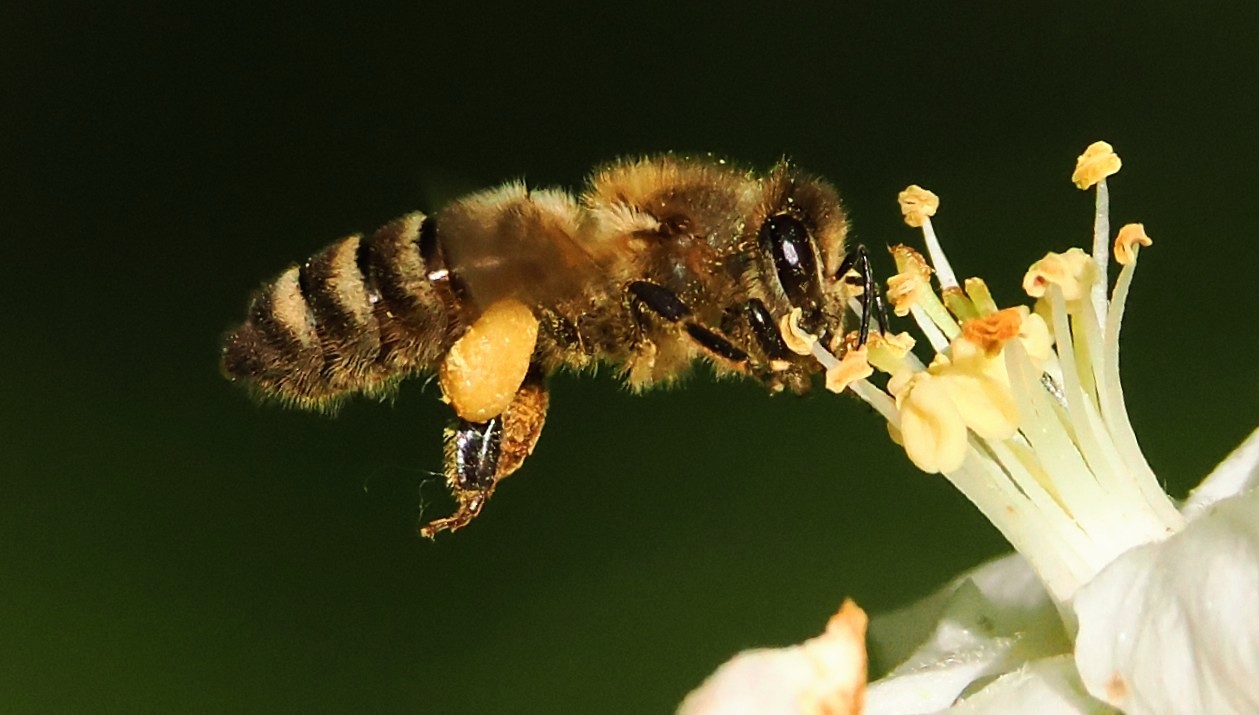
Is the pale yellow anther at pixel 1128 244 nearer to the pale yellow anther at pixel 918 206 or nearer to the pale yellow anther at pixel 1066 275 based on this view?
the pale yellow anther at pixel 1066 275

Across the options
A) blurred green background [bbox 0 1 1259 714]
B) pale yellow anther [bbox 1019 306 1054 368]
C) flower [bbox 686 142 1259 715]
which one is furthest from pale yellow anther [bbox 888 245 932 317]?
blurred green background [bbox 0 1 1259 714]

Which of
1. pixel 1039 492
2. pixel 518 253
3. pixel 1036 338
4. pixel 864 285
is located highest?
pixel 518 253

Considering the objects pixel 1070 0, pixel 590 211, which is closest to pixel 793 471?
pixel 1070 0

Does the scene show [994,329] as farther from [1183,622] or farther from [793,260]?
[1183,622]

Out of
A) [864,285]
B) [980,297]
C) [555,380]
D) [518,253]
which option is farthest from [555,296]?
[555,380]

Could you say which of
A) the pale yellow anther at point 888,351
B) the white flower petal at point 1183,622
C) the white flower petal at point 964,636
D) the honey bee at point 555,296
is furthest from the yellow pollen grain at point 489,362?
the white flower petal at point 1183,622
